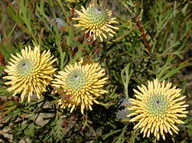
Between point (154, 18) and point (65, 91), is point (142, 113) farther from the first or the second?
point (154, 18)

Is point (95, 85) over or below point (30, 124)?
over

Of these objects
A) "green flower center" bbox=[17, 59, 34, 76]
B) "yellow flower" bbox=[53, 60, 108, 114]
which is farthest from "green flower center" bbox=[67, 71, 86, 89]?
"green flower center" bbox=[17, 59, 34, 76]

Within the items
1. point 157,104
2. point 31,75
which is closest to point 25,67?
point 31,75

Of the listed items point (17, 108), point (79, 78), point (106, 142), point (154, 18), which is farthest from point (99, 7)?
point (106, 142)

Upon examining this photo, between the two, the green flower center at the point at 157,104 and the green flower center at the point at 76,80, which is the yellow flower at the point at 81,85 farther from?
the green flower center at the point at 157,104

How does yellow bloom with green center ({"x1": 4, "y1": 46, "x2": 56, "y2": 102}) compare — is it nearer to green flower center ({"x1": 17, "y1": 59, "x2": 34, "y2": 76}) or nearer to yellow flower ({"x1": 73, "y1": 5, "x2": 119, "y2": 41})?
green flower center ({"x1": 17, "y1": 59, "x2": 34, "y2": 76})

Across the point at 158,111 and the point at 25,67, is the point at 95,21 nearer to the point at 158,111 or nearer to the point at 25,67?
the point at 25,67
